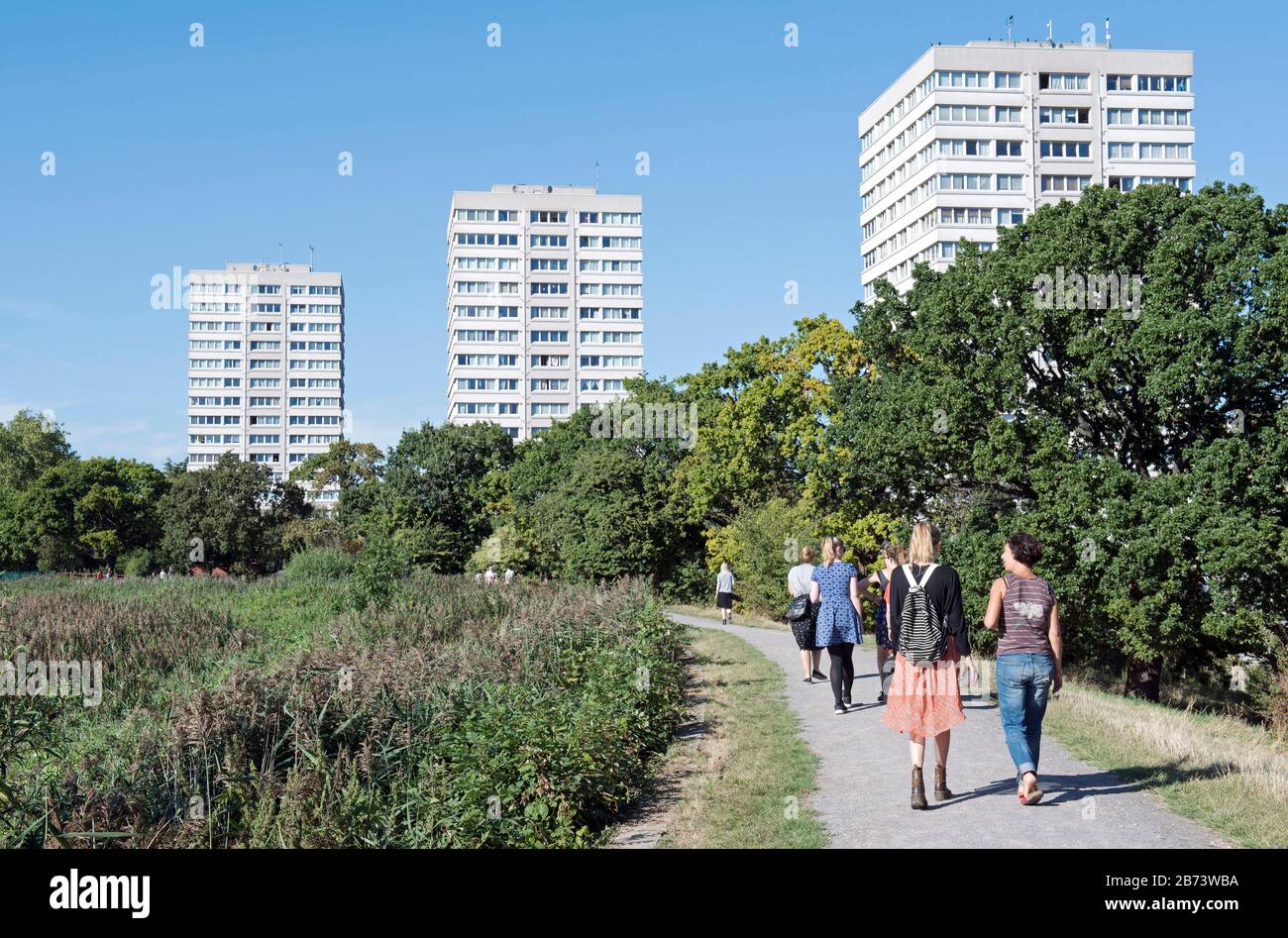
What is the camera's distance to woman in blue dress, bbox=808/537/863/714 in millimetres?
12727

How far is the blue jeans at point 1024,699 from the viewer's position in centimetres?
794

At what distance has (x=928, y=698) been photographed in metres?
8.28

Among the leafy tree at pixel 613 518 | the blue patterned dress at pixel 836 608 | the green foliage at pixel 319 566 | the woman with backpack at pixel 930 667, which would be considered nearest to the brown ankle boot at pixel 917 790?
the woman with backpack at pixel 930 667

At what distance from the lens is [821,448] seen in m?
43.4

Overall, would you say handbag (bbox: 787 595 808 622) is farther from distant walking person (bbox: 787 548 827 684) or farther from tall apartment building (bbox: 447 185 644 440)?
tall apartment building (bbox: 447 185 644 440)

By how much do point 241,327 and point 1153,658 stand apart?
153m

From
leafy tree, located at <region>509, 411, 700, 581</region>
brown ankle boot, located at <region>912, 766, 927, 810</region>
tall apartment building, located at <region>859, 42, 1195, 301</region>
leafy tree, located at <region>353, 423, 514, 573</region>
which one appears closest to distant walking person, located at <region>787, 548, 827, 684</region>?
brown ankle boot, located at <region>912, 766, 927, 810</region>

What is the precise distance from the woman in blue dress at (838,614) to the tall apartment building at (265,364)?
A: 150289mm

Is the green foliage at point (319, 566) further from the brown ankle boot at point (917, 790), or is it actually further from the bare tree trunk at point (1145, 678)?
the brown ankle boot at point (917, 790)

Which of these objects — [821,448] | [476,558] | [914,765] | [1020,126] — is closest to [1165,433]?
[821,448]

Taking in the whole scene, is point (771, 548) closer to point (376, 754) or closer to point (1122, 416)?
point (1122, 416)

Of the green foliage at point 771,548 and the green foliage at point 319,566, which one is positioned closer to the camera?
the green foliage at point 319,566
